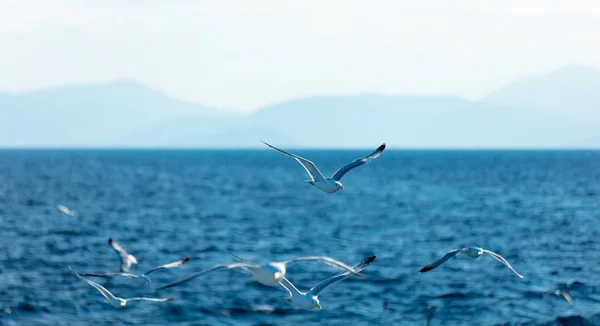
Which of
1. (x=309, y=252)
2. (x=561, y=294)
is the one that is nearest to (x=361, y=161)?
(x=561, y=294)

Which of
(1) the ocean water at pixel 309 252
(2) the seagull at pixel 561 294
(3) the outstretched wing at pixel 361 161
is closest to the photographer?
(3) the outstretched wing at pixel 361 161

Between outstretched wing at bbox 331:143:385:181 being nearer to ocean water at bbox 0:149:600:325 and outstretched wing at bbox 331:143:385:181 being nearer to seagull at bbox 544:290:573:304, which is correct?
ocean water at bbox 0:149:600:325

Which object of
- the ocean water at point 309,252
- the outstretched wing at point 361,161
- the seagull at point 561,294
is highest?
the outstretched wing at point 361,161

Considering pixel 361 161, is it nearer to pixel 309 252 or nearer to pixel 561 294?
pixel 561 294

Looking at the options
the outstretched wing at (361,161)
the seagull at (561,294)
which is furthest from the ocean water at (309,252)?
the outstretched wing at (361,161)

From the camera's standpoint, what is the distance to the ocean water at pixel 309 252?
34094 millimetres

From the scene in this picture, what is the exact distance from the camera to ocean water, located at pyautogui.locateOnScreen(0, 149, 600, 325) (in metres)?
34.1

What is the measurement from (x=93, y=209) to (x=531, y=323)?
60192 millimetres

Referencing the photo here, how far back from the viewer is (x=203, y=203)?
9588 cm

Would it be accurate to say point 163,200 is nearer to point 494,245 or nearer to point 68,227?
point 68,227

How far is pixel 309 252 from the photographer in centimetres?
5212

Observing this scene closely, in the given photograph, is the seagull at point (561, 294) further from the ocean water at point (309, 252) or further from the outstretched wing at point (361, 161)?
the outstretched wing at point (361, 161)

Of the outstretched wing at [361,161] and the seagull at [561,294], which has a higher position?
the outstretched wing at [361,161]

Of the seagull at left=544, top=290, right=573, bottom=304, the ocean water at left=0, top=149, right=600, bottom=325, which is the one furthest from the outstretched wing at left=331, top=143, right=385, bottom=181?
the seagull at left=544, top=290, right=573, bottom=304
